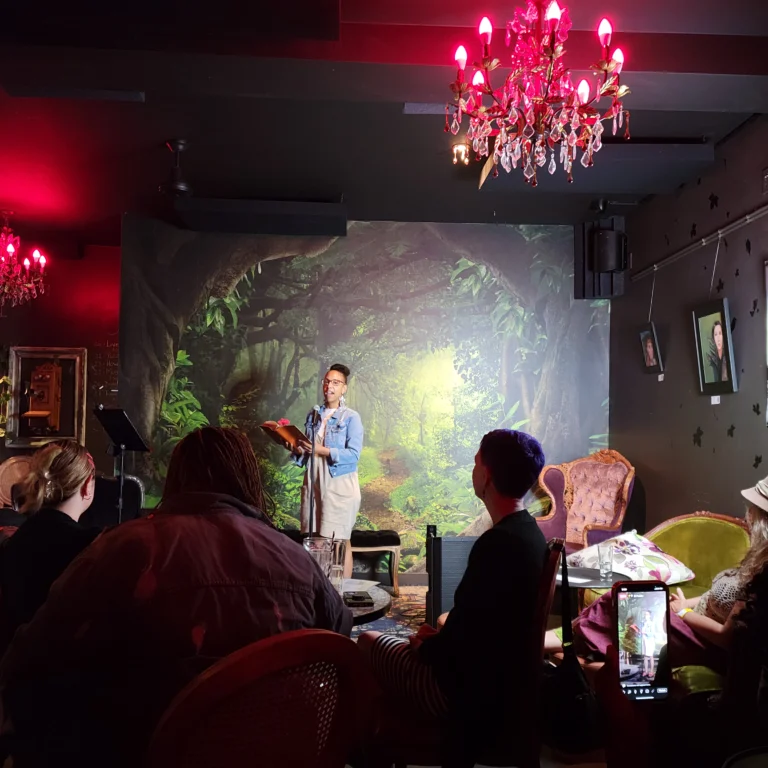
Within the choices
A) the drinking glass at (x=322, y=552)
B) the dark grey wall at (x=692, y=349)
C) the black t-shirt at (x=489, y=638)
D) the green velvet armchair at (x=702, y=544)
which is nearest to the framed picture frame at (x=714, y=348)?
the dark grey wall at (x=692, y=349)

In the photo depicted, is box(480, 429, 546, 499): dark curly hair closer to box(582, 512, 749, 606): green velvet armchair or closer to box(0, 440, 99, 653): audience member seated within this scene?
box(0, 440, 99, 653): audience member seated

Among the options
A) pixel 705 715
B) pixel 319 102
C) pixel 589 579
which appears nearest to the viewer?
pixel 705 715

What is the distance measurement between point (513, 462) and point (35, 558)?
55.2 inches

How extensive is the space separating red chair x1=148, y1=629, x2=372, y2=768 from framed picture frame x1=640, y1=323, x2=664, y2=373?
502 centimetres

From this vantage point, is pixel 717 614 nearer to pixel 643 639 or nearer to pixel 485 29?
pixel 643 639

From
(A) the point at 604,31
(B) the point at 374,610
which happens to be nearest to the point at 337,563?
(B) the point at 374,610

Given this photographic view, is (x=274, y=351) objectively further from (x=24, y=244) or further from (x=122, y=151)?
(x=24, y=244)

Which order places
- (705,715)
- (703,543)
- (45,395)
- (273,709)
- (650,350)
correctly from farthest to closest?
(45,395) → (650,350) → (703,543) → (705,715) → (273,709)

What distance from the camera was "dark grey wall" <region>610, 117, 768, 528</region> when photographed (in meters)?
Answer: 4.31

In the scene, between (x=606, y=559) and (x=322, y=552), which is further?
(x=606, y=559)

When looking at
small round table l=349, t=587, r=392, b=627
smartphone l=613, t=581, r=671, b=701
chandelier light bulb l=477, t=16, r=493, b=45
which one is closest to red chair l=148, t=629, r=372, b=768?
small round table l=349, t=587, r=392, b=627

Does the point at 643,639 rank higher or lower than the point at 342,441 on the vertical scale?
lower

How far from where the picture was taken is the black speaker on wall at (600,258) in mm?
6203

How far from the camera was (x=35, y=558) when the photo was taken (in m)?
2.04
